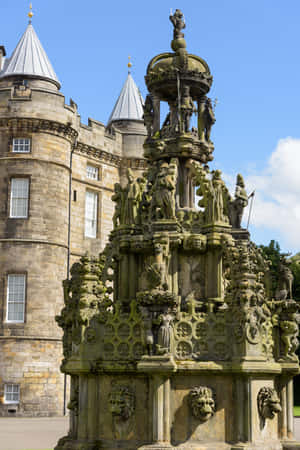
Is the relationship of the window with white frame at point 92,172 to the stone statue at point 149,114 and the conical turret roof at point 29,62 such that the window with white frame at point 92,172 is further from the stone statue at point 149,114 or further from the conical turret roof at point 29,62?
the stone statue at point 149,114

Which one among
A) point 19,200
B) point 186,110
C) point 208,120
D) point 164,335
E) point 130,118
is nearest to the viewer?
point 164,335

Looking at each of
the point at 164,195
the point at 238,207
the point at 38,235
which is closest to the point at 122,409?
the point at 164,195

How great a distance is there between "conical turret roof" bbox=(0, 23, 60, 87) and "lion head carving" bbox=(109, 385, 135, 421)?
29.3 meters

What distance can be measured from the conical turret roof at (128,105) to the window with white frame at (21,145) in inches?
411

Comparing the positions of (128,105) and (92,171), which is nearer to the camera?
(92,171)

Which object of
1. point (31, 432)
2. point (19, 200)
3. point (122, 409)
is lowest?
point (31, 432)

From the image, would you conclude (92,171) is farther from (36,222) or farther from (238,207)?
(238,207)

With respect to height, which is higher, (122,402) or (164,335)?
(164,335)

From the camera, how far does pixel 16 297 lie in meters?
34.5

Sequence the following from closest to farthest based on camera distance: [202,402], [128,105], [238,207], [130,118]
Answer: [202,402] → [238,207] → [130,118] → [128,105]

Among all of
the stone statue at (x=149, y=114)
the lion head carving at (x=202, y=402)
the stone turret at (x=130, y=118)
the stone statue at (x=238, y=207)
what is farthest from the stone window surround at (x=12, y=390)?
the lion head carving at (x=202, y=402)

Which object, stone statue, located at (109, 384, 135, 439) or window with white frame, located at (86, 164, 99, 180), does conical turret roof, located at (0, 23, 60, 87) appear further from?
stone statue, located at (109, 384, 135, 439)


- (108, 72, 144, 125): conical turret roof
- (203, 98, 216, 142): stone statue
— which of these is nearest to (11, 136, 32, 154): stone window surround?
(108, 72, 144, 125): conical turret roof

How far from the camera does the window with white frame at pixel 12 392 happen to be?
1318 inches
